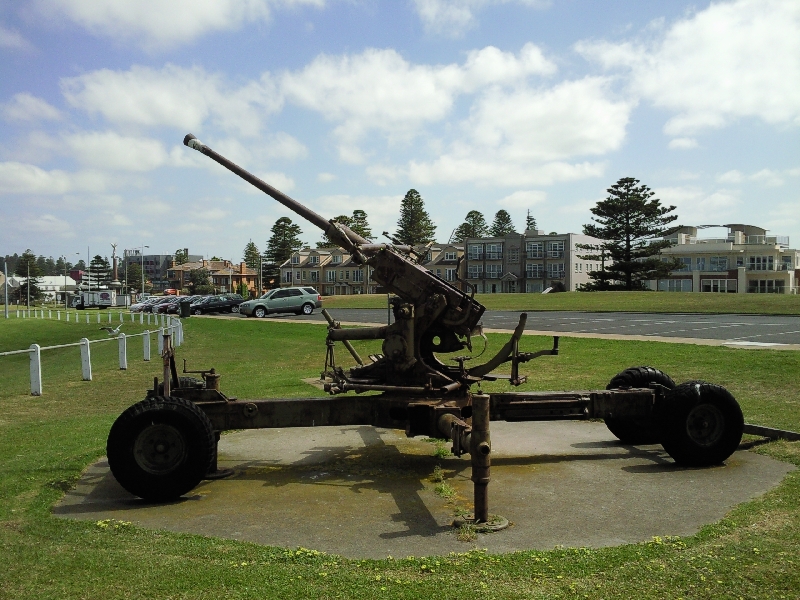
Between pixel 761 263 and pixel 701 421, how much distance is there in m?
93.5

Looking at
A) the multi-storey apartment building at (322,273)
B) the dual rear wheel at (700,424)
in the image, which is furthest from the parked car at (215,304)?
the multi-storey apartment building at (322,273)

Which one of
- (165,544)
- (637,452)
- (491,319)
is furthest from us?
(491,319)

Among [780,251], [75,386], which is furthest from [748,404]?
[780,251]

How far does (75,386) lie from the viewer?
15648 mm

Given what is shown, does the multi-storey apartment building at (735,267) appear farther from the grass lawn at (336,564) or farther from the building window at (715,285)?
the grass lawn at (336,564)

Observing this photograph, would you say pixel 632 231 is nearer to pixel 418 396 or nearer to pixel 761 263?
pixel 761 263

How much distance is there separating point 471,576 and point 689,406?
3895mm

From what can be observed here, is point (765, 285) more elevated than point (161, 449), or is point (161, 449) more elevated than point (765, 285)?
point (765, 285)

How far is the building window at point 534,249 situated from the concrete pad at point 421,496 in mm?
93746

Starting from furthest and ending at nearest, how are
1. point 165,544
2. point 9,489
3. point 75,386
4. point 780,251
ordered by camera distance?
point 780,251
point 75,386
point 9,489
point 165,544

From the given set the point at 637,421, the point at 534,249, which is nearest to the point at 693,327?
the point at 637,421

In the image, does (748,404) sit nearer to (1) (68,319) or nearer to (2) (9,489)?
(2) (9,489)

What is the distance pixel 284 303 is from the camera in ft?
146

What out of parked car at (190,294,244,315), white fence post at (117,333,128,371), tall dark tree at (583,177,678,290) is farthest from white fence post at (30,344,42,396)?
tall dark tree at (583,177,678,290)
